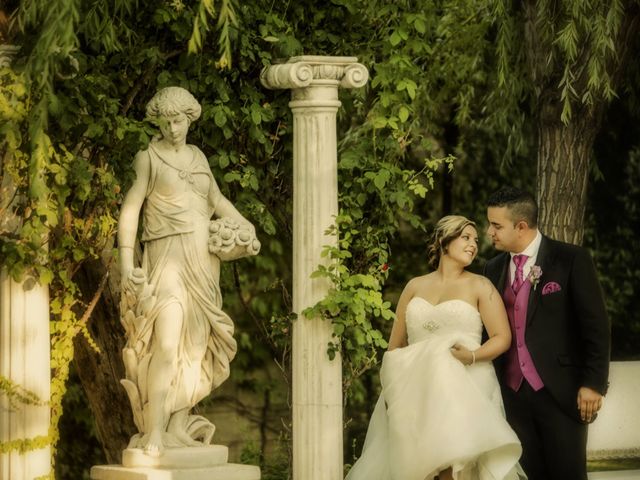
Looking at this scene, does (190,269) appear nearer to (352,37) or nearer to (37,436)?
(37,436)

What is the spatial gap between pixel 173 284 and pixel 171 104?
85 cm

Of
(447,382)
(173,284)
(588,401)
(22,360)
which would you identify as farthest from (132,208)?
(588,401)

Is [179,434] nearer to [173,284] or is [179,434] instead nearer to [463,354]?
[173,284]

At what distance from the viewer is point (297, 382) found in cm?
827

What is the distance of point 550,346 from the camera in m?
7.50

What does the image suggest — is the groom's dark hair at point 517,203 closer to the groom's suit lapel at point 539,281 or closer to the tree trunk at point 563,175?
the groom's suit lapel at point 539,281

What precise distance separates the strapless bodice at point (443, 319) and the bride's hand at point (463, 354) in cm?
8

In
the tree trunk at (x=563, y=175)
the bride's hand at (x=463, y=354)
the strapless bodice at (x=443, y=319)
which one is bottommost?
the bride's hand at (x=463, y=354)

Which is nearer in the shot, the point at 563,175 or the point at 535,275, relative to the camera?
the point at 535,275

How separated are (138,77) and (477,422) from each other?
7.99 ft

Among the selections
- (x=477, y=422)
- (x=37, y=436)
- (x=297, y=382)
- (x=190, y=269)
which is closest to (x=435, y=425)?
(x=477, y=422)

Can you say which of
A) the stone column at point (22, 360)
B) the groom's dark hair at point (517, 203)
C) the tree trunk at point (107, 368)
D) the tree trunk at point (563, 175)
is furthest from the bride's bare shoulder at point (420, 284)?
the tree trunk at point (563, 175)

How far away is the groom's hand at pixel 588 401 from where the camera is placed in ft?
24.1

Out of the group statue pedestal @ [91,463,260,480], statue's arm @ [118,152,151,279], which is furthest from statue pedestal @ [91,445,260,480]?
statue's arm @ [118,152,151,279]
